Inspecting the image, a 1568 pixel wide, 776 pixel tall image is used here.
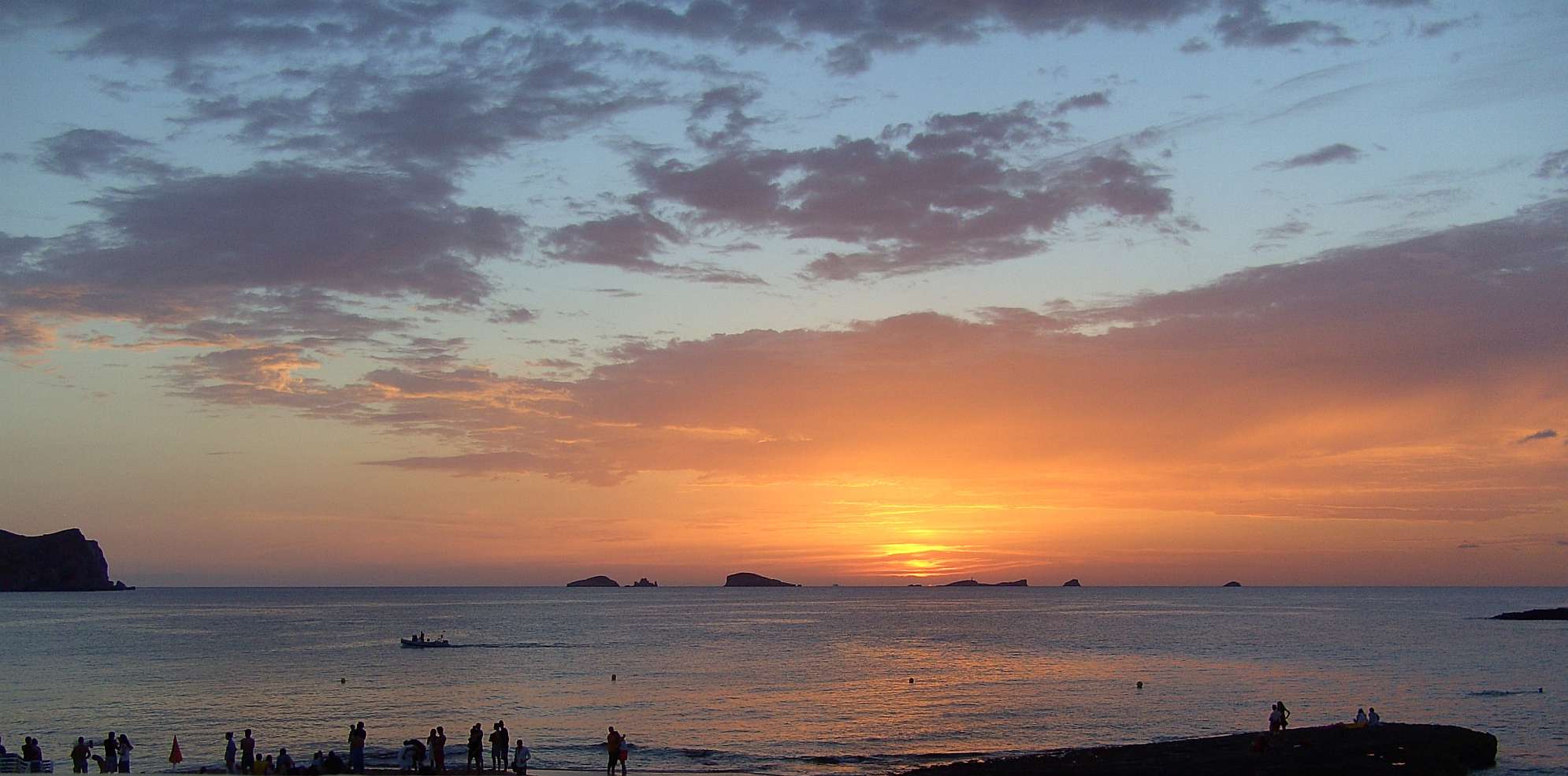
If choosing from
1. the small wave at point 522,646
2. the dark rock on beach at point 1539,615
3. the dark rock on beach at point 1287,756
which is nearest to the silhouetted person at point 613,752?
the dark rock on beach at point 1287,756

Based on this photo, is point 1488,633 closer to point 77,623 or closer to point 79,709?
point 79,709

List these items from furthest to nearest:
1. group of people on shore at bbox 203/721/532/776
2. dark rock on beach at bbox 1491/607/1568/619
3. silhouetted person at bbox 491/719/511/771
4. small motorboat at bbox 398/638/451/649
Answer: dark rock on beach at bbox 1491/607/1568/619
small motorboat at bbox 398/638/451/649
silhouetted person at bbox 491/719/511/771
group of people on shore at bbox 203/721/532/776

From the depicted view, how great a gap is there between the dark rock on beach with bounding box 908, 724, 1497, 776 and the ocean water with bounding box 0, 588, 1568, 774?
2931 mm

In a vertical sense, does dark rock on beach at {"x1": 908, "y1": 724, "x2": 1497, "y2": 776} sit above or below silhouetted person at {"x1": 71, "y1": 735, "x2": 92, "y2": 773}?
below

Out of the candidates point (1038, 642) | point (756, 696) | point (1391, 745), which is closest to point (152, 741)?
point (756, 696)

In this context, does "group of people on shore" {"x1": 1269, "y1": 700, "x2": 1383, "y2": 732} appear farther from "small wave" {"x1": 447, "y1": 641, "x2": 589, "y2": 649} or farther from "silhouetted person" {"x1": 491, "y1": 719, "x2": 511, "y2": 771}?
"small wave" {"x1": 447, "y1": 641, "x2": 589, "y2": 649}

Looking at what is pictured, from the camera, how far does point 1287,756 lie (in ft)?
127

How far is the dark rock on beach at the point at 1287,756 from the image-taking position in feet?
121

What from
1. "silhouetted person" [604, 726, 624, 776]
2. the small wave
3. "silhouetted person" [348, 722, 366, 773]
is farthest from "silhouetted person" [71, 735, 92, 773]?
the small wave

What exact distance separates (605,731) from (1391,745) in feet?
109

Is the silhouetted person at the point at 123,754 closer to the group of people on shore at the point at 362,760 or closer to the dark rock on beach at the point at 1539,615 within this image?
the group of people on shore at the point at 362,760

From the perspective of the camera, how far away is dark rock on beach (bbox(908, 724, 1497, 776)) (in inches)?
1451

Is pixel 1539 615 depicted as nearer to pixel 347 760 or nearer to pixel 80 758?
pixel 347 760

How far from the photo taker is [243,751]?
40.2 meters
